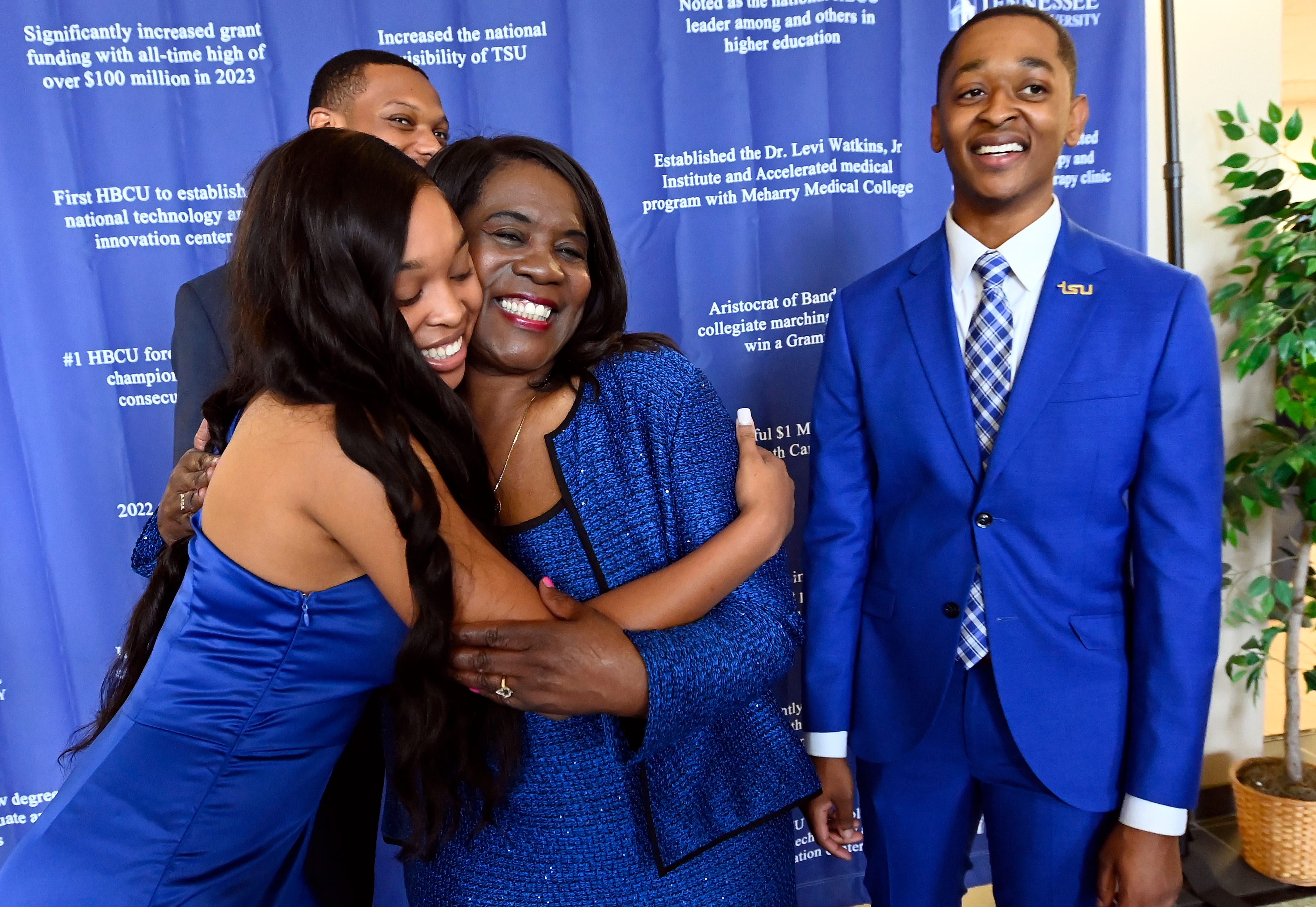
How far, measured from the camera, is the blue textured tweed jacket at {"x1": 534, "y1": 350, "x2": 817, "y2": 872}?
1246 mm

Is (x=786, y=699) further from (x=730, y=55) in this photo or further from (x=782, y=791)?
(x=730, y=55)

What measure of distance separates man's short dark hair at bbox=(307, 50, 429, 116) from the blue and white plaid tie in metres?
1.51

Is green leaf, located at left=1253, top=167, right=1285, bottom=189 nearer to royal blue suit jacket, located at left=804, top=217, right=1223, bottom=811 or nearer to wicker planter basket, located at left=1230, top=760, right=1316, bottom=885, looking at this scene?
royal blue suit jacket, located at left=804, top=217, right=1223, bottom=811

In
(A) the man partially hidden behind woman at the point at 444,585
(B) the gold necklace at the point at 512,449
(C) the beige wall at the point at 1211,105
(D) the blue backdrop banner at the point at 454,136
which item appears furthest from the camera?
(C) the beige wall at the point at 1211,105

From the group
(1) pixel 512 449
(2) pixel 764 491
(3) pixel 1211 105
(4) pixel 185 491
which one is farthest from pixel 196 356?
(3) pixel 1211 105

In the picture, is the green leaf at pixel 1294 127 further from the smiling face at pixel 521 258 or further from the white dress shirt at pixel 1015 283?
the smiling face at pixel 521 258

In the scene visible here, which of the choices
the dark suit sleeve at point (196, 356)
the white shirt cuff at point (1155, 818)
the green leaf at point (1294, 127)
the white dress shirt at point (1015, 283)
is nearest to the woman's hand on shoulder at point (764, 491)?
the white dress shirt at point (1015, 283)

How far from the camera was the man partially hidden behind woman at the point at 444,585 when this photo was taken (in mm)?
1083

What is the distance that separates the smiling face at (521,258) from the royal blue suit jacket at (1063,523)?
1.85ft

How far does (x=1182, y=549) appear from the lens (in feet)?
4.57

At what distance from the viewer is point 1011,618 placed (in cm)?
148

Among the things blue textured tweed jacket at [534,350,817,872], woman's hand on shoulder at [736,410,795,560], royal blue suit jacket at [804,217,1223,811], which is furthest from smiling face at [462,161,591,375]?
royal blue suit jacket at [804,217,1223,811]

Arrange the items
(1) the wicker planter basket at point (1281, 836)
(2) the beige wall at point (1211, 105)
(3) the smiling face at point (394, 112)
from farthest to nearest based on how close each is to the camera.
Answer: (2) the beige wall at point (1211, 105)
(1) the wicker planter basket at point (1281, 836)
(3) the smiling face at point (394, 112)

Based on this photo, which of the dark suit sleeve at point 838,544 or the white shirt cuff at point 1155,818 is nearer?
the white shirt cuff at point 1155,818
